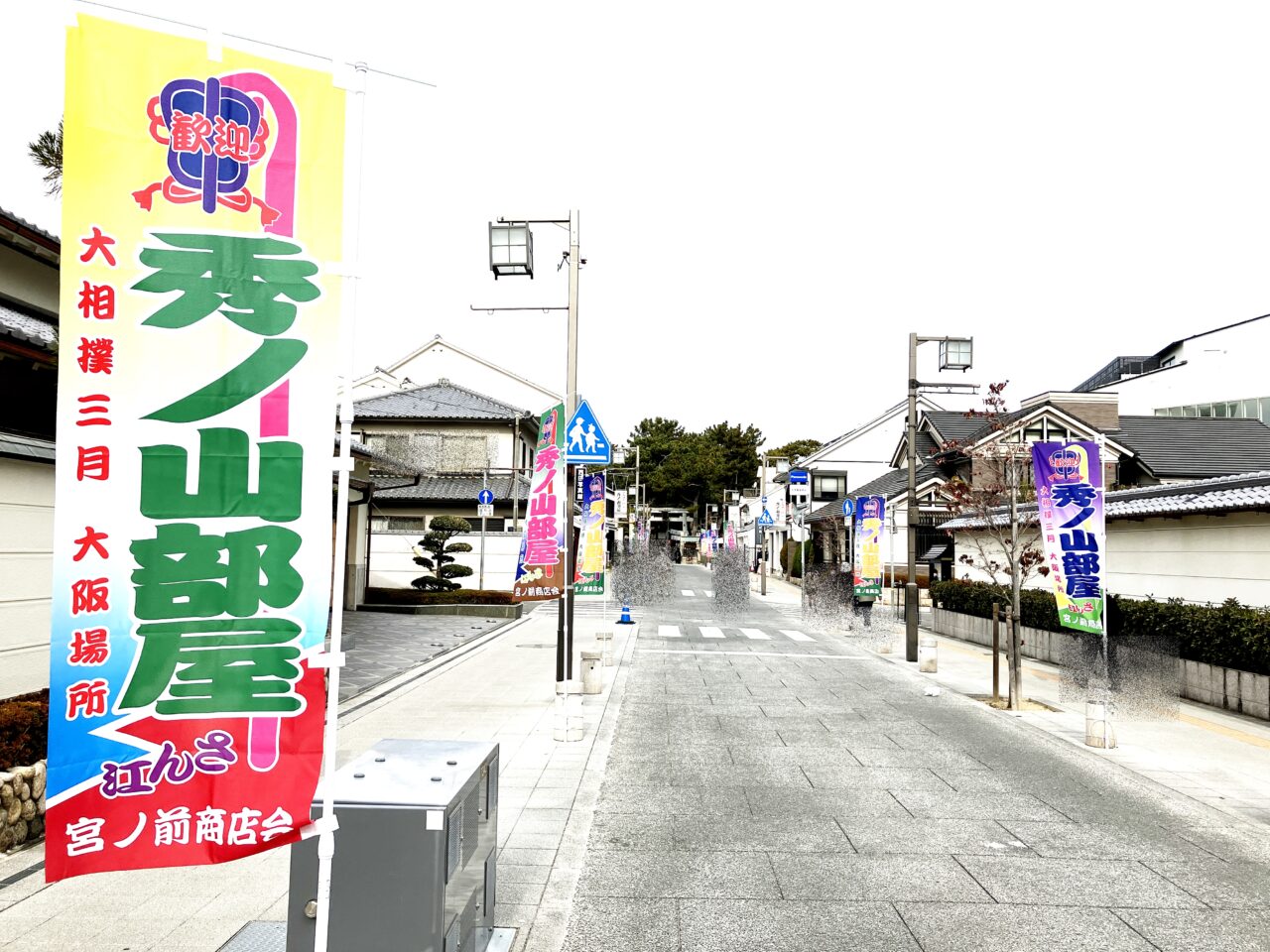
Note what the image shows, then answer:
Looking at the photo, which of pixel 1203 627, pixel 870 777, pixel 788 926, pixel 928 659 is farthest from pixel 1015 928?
pixel 928 659

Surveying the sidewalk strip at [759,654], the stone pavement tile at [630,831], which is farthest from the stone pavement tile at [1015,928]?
the sidewalk strip at [759,654]

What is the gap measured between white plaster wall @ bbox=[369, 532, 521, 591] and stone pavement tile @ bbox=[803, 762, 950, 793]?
26.0 meters

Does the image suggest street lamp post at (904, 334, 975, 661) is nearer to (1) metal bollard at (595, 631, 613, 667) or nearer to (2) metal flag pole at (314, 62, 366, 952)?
(1) metal bollard at (595, 631, 613, 667)

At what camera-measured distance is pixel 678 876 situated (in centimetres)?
636

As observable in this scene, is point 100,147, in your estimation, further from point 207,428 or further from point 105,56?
point 207,428

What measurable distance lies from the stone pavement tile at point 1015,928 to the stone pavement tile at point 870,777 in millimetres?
2934

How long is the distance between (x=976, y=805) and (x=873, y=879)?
7.90ft

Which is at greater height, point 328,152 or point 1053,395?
point 1053,395

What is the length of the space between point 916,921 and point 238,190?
5566mm

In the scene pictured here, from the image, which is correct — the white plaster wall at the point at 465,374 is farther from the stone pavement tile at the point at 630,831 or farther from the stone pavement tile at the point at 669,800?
the stone pavement tile at the point at 630,831

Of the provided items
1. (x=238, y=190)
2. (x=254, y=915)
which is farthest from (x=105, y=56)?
(x=254, y=915)

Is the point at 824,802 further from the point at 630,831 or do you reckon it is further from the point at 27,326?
the point at 27,326

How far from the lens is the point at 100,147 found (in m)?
3.37

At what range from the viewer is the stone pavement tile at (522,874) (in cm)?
618
